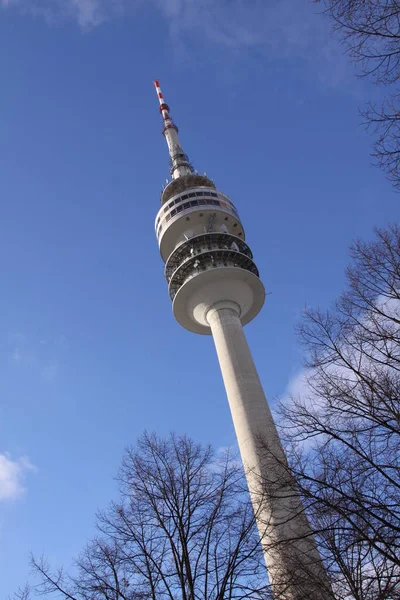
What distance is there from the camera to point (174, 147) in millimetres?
52000

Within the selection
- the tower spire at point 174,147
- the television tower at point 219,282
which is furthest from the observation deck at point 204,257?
the tower spire at point 174,147

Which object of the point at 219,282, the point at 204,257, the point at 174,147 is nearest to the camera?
the point at 219,282

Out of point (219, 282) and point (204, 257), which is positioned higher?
point (204, 257)

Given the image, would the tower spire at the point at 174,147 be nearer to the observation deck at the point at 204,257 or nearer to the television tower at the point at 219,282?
the television tower at the point at 219,282

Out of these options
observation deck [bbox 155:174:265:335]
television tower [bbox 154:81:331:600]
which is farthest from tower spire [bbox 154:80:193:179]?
observation deck [bbox 155:174:265:335]

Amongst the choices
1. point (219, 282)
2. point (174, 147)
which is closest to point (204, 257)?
point (219, 282)

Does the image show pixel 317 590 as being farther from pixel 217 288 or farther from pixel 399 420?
pixel 217 288

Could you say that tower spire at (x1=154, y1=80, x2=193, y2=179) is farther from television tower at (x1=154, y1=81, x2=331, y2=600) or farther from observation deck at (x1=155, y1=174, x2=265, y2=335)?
observation deck at (x1=155, y1=174, x2=265, y2=335)

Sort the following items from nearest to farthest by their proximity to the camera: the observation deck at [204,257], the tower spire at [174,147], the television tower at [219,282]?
the television tower at [219,282] < the observation deck at [204,257] < the tower spire at [174,147]

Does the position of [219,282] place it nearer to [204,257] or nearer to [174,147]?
[204,257]

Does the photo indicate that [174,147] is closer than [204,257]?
No

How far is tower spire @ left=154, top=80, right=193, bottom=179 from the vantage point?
4822cm

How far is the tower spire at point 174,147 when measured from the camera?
4822 cm

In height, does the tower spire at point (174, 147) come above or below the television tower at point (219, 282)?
above
